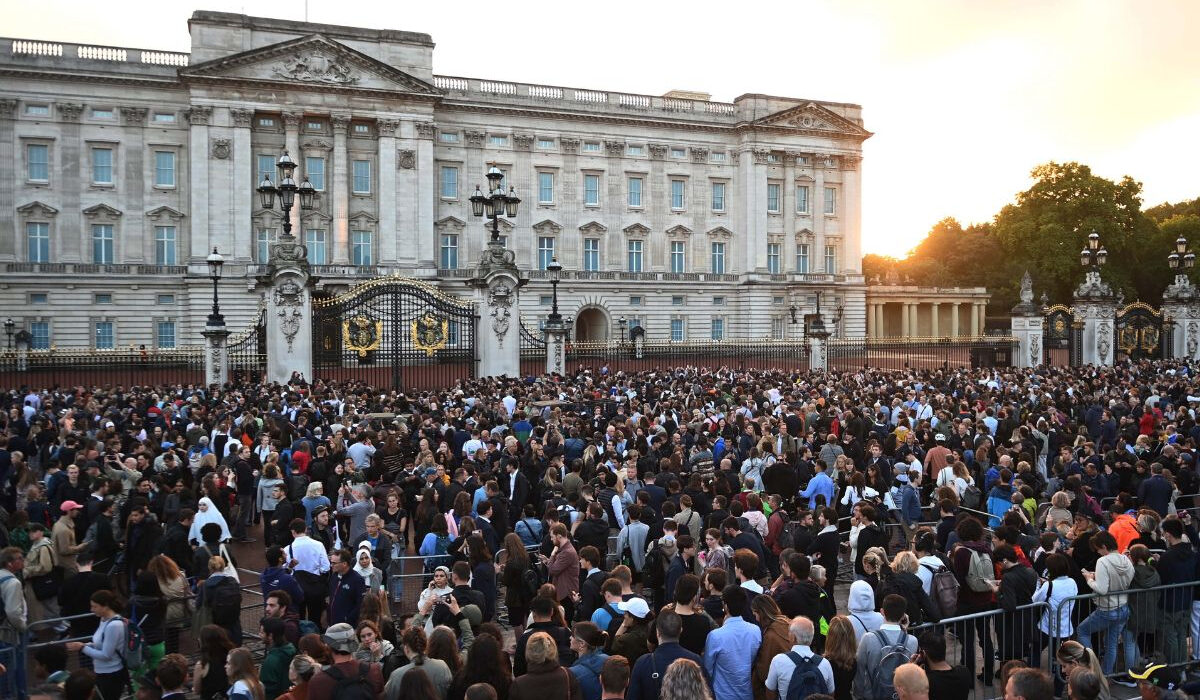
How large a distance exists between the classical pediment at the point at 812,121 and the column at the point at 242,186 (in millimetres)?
33779

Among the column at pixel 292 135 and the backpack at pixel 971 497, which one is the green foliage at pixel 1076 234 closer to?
the column at pixel 292 135

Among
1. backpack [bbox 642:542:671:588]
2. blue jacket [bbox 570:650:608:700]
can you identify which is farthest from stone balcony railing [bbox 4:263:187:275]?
blue jacket [bbox 570:650:608:700]

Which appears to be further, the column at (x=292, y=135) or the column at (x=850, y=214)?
the column at (x=850, y=214)

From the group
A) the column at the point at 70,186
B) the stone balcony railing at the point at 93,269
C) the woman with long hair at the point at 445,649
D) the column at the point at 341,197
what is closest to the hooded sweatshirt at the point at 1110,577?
the woman with long hair at the point at 445,649

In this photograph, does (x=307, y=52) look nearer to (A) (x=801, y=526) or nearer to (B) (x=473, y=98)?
(B) (x=473, y=98)

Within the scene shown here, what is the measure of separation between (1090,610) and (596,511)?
5.27 meters

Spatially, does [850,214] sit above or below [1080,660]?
above

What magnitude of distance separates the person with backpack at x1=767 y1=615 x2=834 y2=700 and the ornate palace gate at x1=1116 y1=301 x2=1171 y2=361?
129 ft

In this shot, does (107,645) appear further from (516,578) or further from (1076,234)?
(1076,234)

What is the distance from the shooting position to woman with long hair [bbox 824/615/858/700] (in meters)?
6.94

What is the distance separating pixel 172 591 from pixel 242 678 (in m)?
3.04

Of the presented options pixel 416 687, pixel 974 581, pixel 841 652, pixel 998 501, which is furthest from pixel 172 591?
pixel 998 501

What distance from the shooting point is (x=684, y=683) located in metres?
5.88

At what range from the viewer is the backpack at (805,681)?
6.63m
